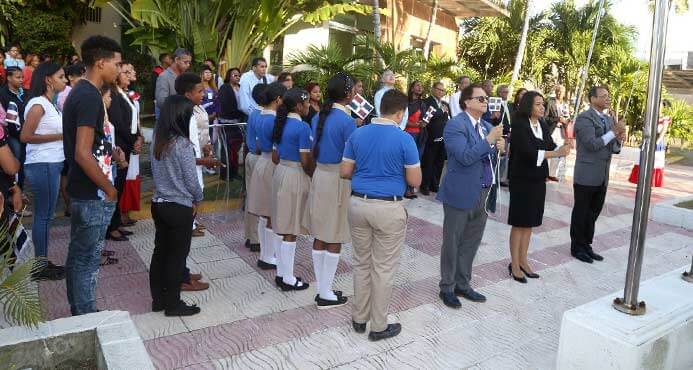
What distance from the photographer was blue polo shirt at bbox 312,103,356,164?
4.32 metres

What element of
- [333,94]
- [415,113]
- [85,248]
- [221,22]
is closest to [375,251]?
[333,94]

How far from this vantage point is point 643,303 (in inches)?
135

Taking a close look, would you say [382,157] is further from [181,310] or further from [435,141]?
[435,141]

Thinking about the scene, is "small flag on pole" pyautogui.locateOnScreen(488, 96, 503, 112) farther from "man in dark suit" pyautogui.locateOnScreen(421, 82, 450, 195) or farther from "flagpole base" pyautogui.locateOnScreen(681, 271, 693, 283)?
"man in dark suit" pyautogui.locateOnScreen(421, 82, 450, 195)

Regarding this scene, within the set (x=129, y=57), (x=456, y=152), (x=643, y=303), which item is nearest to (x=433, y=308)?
(x=456, y=152)

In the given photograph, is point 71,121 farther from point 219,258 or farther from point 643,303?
point 643,303

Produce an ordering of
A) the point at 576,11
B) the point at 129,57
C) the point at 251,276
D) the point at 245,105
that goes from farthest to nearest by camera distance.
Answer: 1. the point at 576,11
2. the point at 129,57
3. the point at 245,105
4. the point at 251,276

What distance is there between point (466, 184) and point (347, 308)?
1440 mm

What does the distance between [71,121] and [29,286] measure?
4.28ft

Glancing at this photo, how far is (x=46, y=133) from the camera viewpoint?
450 centimetres

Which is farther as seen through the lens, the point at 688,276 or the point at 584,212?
the point at 584,212

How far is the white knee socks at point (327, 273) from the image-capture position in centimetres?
446

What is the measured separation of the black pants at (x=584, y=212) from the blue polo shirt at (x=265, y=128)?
3.51m

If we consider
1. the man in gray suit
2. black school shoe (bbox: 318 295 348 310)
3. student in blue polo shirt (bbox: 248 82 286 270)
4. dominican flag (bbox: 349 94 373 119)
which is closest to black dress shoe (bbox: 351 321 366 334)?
black school shoe (bbox: 318 295 348 310)
